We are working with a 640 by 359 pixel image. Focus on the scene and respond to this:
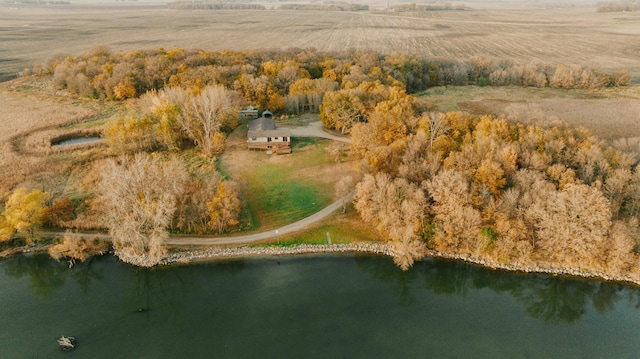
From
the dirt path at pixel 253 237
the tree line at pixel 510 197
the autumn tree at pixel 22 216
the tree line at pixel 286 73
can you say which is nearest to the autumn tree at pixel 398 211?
the tree line at pixel 510 197

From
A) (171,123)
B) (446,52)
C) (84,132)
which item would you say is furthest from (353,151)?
(446,52)

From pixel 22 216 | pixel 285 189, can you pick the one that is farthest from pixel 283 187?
pixel 22 216

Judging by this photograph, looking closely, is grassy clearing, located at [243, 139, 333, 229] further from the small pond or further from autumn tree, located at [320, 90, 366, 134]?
the small pond

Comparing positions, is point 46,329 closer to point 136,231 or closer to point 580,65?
point 136,231

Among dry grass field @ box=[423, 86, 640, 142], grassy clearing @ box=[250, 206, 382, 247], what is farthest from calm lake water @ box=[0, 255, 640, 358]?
dry grass field @ box=[423, 86, 640, 142]

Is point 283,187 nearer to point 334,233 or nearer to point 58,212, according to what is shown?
point 334,233

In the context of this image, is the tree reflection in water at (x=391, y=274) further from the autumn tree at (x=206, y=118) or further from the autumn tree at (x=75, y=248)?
the autumn tree at (x=206, y=118)
